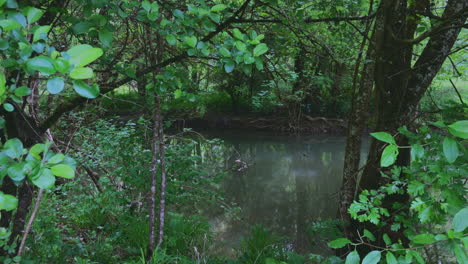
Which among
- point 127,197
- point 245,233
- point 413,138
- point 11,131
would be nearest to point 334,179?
point 245,233

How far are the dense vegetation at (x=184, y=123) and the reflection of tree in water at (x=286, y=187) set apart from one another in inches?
36.4

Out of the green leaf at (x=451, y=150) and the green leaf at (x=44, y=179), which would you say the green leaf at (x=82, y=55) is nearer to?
the green leaf at (x=44, y=179)

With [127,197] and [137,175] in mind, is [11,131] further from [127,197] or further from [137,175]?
[127,197]

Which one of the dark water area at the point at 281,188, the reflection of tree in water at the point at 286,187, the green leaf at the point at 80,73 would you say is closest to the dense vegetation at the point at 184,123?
the green leaf at the point at 80,73

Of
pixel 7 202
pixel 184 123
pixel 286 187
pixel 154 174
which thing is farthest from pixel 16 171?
pixel 286 187

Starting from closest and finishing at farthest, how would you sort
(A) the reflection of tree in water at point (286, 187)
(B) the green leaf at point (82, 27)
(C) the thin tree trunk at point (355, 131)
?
(B) the green leaf at point (82, 27)
(C) the thin tree trunk at point (355, 131)
(A) the reflection of tree in water at point (286, 187)

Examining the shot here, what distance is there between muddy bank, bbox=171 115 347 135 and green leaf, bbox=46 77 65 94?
12.1m

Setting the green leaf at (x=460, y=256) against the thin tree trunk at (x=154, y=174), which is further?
the thin tree trunk at (x=154, y=174)

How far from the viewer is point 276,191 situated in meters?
7.23

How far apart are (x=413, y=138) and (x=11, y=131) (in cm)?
184

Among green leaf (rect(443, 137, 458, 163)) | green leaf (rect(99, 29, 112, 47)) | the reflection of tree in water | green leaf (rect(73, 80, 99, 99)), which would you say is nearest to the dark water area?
the reflection of tree in water

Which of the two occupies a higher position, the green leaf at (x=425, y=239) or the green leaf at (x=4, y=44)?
the green leaf at (x=4, y=44)

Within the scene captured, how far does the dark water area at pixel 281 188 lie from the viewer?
17.3 ft

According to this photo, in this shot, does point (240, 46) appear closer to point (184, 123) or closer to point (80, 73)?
point (80, 73)
